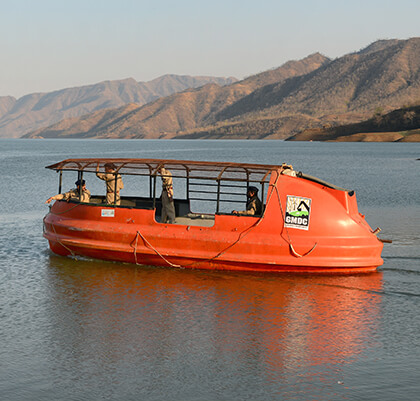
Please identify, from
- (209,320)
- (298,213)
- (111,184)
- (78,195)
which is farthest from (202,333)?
(78,195)

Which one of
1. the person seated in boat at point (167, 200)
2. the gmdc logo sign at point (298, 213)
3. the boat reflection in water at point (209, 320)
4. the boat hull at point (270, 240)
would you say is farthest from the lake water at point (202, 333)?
the person seated in boat at point (167, 200)

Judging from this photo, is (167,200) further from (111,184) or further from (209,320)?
(209,320)

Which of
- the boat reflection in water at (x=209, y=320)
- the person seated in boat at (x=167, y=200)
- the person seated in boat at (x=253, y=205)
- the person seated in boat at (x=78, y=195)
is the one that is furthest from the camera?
the person seated in boat at (x=78, y=195)

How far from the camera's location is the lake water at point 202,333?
9.47 meters

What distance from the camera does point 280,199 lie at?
53.6 feet

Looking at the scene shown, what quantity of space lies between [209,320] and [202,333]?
86cm

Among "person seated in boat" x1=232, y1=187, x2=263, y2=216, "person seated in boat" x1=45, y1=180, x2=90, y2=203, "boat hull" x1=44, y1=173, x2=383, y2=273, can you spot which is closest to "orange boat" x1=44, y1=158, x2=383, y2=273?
"boat hull" x1=44, y1=173, x2=383, y2=273

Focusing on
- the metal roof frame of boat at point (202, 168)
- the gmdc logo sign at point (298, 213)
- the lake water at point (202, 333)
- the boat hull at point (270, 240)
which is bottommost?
the lake water at point (202, 333)

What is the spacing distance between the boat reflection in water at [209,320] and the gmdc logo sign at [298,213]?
4.20ft

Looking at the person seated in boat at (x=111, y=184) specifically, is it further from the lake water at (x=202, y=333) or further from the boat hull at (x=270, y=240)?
the lake water at (x=202, y=333)

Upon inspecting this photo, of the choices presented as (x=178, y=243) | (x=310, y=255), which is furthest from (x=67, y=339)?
(x=310, y=255)

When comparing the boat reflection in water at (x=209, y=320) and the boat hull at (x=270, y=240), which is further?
the boat hull at (x=270, y=240)

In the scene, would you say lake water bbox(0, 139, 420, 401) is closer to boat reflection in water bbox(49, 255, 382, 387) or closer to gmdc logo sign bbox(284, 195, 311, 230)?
boat reflection in water bbox(49, 255, 382, 387)

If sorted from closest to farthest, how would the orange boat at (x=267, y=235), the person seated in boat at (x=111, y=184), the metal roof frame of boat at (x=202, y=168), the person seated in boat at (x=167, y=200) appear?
the orange boat at (x=267, y=235)
the metal roof frame of boat at (x=202, y=168)
the person seated in boat at (x=167, y=200)
the person seated in boat at (x=111, y=184)
